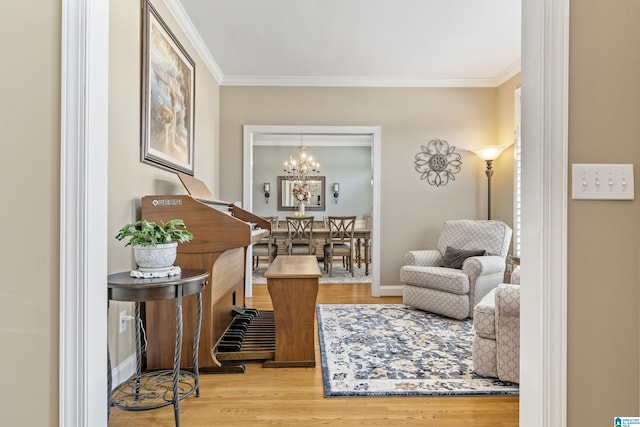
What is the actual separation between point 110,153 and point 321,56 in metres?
2.55

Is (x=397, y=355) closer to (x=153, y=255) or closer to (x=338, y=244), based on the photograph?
(x=153, y=255)

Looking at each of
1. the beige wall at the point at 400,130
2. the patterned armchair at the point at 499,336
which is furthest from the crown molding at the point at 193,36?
the patterned armchair at the point at 499,336

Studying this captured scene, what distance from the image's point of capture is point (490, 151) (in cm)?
416

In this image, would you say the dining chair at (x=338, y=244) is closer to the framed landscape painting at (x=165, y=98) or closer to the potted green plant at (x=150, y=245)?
the framed landscape painting at (x=165, y=98)

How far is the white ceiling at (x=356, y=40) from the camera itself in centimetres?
286

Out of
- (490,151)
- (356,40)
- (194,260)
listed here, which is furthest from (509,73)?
(194,260)

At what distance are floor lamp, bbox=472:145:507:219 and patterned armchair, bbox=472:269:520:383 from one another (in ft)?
7.94

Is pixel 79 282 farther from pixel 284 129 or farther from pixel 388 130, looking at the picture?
pixel 388 130

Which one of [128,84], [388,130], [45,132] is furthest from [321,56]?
[45,132]

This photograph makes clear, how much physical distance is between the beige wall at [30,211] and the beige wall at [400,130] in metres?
3.32

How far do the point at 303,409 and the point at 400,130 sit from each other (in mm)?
3521

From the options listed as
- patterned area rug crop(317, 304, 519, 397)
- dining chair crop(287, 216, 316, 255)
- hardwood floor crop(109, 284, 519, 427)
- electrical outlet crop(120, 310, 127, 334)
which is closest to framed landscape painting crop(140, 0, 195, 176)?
electrical outlet crop(120, 310, 127, 334)

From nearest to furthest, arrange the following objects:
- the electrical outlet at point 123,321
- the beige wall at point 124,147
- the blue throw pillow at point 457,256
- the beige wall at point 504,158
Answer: the beige wall at point 124,147 < the electrical outlet at point 123,321 < the blue throw pillow at point 457,256 < the beige wall at point 504,158

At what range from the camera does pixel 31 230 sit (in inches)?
41.5
